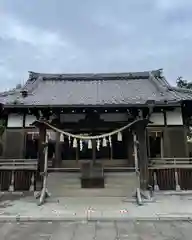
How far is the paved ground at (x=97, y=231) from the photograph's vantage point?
16.9 ft

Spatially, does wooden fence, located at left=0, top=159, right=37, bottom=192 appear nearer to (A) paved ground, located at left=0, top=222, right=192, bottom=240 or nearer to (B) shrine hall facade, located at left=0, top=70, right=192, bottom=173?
(B) shrine hall facade, located at left=0, top=70, right=192, bottom=173

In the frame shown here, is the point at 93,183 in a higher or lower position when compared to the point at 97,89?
lower

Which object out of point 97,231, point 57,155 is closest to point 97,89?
point 57,155

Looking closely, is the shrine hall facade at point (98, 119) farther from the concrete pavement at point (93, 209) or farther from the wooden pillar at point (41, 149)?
the concrete pavement at point (93, 209)

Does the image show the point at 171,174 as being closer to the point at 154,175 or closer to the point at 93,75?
the point at 154,175

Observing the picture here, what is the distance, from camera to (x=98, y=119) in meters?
10.1

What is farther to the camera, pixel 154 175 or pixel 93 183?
pixel 154 175

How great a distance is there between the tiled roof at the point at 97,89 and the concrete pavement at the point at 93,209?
3942 millimetres

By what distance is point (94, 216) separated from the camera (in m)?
6.48

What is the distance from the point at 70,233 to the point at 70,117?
18.6 feet

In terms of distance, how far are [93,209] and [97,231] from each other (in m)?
1.77

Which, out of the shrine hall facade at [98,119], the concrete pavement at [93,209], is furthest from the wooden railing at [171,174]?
the concrete pavement at [93,209]

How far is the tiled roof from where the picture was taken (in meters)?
11.8

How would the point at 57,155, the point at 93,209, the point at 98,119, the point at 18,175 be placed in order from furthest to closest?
the point at 57,155, the point at 18,175, the point at 98,119, the point at 93,209
